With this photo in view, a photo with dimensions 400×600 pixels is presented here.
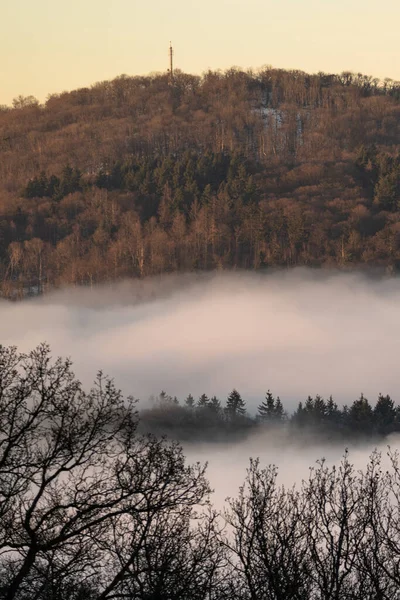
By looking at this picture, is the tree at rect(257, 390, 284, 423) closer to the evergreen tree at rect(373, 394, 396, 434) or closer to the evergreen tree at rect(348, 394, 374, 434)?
the evergreen tree at rect(348, 394, 374, 434)

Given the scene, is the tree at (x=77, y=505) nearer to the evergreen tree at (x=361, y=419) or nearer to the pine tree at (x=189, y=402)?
the evergreen tree at (x=361, y=419)

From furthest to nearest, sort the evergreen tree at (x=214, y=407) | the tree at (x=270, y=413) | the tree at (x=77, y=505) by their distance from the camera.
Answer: the evergreen tree at (x=214, y=407) < the tree at (x=270, y=413) < the tree at (x=77, y=505)

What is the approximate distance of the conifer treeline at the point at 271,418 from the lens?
521ft

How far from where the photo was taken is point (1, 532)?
23.9 metres

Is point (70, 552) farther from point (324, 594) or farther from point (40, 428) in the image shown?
point (324, 594)

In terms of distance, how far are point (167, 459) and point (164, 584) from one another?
3159mm

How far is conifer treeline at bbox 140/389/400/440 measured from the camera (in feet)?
521

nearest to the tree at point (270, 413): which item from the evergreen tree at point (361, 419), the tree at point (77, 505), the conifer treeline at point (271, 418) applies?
the conifer treeline at point (271, 418)

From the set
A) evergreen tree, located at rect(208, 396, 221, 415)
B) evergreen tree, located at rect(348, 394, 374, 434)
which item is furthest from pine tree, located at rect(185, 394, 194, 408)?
evergreen tree, located at rect(348, 394, 374, 434)

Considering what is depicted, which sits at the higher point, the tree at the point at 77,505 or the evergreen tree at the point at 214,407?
the tree at the point at 77,505

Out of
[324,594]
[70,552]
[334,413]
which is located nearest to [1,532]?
[70,552]

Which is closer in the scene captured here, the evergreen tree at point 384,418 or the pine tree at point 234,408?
the evergreen tree at point 384,418

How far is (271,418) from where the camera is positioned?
180 metres

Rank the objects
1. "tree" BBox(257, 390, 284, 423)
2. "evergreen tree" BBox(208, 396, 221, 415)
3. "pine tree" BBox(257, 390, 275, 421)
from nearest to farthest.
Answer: "tree" BBox(257, 390, 284, 423), "pine tree" BBox(257, 390, 275, 421), "evergreen tree" BBox(208, 396, 221, 415)
